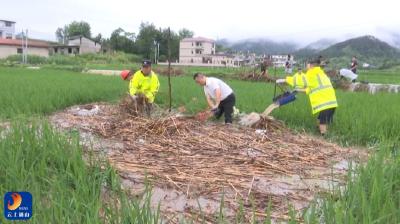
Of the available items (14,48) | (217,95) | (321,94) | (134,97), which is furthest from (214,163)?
(14,48)

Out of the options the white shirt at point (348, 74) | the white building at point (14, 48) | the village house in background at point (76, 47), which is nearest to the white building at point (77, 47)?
the village house in background at point (76, 47)

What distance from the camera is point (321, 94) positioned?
5.80m

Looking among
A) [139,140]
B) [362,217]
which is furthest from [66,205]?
[139,140]

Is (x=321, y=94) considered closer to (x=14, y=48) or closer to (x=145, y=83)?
(x=145, y=83)

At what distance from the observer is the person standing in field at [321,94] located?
18.7 ft

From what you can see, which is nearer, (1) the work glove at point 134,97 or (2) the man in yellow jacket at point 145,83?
(1) the work glove at point 134,97

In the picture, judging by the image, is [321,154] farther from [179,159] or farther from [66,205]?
[66,205]

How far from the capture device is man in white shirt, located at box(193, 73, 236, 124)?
5861 millimetres

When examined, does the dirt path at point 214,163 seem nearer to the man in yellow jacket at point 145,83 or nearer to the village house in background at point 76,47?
the man in yellow jacket at point 145,83

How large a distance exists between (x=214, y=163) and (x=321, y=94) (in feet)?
8.93

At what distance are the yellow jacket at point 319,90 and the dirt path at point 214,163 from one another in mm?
733

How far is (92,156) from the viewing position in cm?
307

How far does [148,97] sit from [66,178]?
12.7ft

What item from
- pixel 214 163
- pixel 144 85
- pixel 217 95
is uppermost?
pixel 144 85
